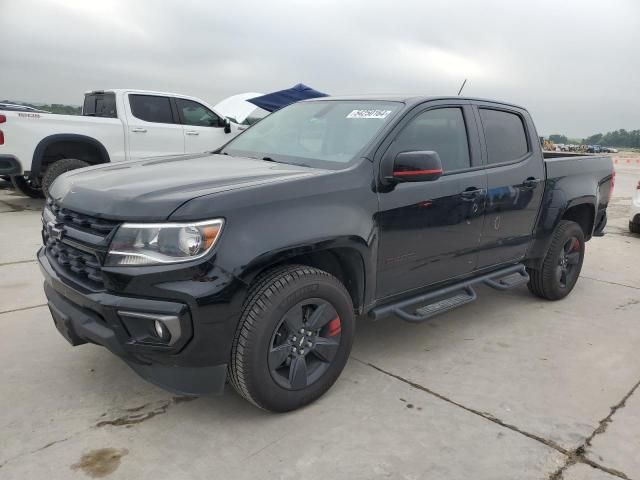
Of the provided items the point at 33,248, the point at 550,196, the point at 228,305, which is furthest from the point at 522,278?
the point at 33,248

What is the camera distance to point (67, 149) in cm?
842

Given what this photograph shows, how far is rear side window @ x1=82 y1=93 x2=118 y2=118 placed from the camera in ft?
29.4

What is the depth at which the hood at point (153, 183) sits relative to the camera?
2.45m

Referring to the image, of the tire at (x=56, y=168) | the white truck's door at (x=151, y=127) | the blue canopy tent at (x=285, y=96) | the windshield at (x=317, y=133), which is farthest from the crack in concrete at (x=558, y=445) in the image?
the blue canopy tent at (x=285, y=96)

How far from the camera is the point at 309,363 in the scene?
9.68ft

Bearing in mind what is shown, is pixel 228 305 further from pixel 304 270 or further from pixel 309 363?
pixel 309 363

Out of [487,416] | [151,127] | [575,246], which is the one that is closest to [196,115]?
[151,127]

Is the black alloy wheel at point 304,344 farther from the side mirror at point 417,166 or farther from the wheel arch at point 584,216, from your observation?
the wheel arch at point 584,216

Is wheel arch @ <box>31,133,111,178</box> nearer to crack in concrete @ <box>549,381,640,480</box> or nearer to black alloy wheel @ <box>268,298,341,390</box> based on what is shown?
black alloy wheel @ <box>268,298,341,390</box>

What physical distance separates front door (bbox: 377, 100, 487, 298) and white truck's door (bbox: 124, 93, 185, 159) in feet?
20.3

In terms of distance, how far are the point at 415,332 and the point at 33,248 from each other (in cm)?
442

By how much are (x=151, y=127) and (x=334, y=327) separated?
7.15 metres

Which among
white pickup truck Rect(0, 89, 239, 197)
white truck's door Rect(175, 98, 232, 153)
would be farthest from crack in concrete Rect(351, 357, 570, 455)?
white truck's door Rect(175, 98, 232, 153)

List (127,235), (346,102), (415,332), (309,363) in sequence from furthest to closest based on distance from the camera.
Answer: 1. (415,332)
2. (346,102)
3. (309,363)
4. (127,235)
